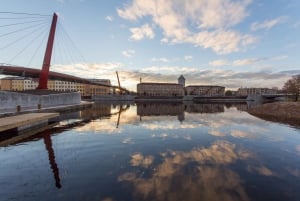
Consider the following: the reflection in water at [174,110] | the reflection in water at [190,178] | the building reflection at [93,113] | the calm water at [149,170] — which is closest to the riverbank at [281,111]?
the reflection in water at [174,110]

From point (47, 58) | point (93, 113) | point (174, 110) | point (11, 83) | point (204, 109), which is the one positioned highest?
point (11, 83)

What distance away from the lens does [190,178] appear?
9.09m

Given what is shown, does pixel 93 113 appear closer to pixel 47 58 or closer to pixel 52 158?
pixel 47 58

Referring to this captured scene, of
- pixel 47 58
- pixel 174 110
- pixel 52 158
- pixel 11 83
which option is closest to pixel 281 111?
pixel 174 110

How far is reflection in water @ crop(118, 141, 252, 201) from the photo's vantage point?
7.55 meters

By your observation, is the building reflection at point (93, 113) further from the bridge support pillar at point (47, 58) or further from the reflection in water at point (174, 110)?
the bridge support pillar at point (47, 58)

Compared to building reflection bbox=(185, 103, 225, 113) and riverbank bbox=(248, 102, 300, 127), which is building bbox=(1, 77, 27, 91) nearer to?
building reflection bbox=(185, 103, 225, 113)

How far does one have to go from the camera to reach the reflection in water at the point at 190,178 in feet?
24.8

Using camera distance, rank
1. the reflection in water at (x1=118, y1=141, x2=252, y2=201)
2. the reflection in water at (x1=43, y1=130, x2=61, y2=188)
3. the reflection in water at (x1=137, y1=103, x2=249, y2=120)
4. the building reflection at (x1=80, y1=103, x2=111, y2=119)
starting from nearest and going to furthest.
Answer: the reflection in water at (x1=118, y1=141, x2=252, y2=201) < the reflection in water at (x1=43, y1=130, x2=61, y2=188) < the building reflection at (x1=80, y1=103, x2=111, y2=119) < the reflection in water at (x1=137, y1=103, x2=249, y2=120)

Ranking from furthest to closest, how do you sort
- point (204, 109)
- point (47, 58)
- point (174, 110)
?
point (204, 109) → point (174, 110) → point (47, 58)

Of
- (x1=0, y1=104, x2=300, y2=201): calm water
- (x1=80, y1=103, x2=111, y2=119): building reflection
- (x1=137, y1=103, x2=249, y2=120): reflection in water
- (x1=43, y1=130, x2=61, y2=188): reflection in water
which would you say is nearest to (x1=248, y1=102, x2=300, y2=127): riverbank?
(x1=137, y1=103, x2=249, y2=120): reflection in water

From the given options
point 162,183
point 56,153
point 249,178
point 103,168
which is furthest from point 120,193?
point 56,153

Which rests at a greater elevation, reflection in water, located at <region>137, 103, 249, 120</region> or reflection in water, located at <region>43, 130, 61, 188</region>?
reflection in water, located at <region>43, 130, 61, 188</region>

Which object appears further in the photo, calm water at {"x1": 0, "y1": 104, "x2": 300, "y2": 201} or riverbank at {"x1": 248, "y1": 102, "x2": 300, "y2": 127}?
riverbank at {"x1": 248, "y1": 102, "x2": 300, "y2": 127}
